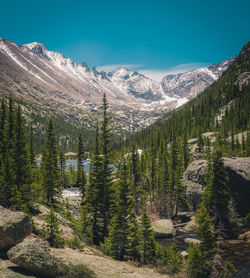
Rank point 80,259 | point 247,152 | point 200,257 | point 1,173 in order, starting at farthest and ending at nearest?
point 247,152, point 1,173, point 200,257, point 80,259

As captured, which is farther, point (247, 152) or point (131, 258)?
point (247, 152)

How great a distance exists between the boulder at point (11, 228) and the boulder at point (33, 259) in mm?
787

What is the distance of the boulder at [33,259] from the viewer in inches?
367

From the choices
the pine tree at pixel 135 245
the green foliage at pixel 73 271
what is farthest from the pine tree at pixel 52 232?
the pine tree at pixel 135 245

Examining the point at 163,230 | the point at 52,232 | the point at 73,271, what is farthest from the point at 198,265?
the point at 163,230

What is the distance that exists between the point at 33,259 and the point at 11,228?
236cm

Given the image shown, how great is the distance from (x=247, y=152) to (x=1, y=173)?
67.2m

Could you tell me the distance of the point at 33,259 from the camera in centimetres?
942

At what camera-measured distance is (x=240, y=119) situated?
103 meters

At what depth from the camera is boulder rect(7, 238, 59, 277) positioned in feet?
30.6

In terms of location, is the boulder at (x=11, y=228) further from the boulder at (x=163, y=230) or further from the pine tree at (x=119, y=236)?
the boulder at (x=163, y=230)

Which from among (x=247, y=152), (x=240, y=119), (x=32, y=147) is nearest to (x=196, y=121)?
(x=240, y=119)

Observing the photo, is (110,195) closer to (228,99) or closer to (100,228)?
(100,228)

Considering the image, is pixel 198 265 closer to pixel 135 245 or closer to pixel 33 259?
pixel 135 245
